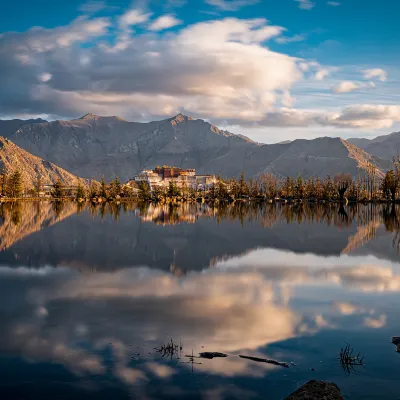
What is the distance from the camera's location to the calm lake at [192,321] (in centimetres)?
1173

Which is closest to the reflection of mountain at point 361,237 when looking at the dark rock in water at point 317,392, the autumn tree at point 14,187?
the dark rock in water at point 317,392

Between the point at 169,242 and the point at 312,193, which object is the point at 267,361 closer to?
the point at 169,242

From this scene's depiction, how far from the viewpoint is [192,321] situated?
16.7 m

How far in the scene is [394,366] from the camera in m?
12.7

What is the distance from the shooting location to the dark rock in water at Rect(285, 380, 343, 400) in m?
10.0

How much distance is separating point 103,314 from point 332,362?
28.9 feet

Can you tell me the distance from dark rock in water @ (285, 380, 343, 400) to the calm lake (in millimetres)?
833

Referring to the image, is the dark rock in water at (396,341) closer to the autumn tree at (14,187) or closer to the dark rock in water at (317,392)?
the dark rock in water at (317,392)

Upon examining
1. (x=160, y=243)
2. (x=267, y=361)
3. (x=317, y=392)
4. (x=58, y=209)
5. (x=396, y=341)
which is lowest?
(x=58, y=209)

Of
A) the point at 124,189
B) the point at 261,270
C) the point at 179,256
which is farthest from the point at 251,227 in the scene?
the point at 124,189

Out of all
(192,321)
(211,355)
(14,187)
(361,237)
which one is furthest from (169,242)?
(14,187)

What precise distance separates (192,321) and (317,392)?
7119 mm

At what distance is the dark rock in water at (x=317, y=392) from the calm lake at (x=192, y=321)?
2.73ft

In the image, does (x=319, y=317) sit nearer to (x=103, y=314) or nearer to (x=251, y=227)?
(x=103, y=314)
